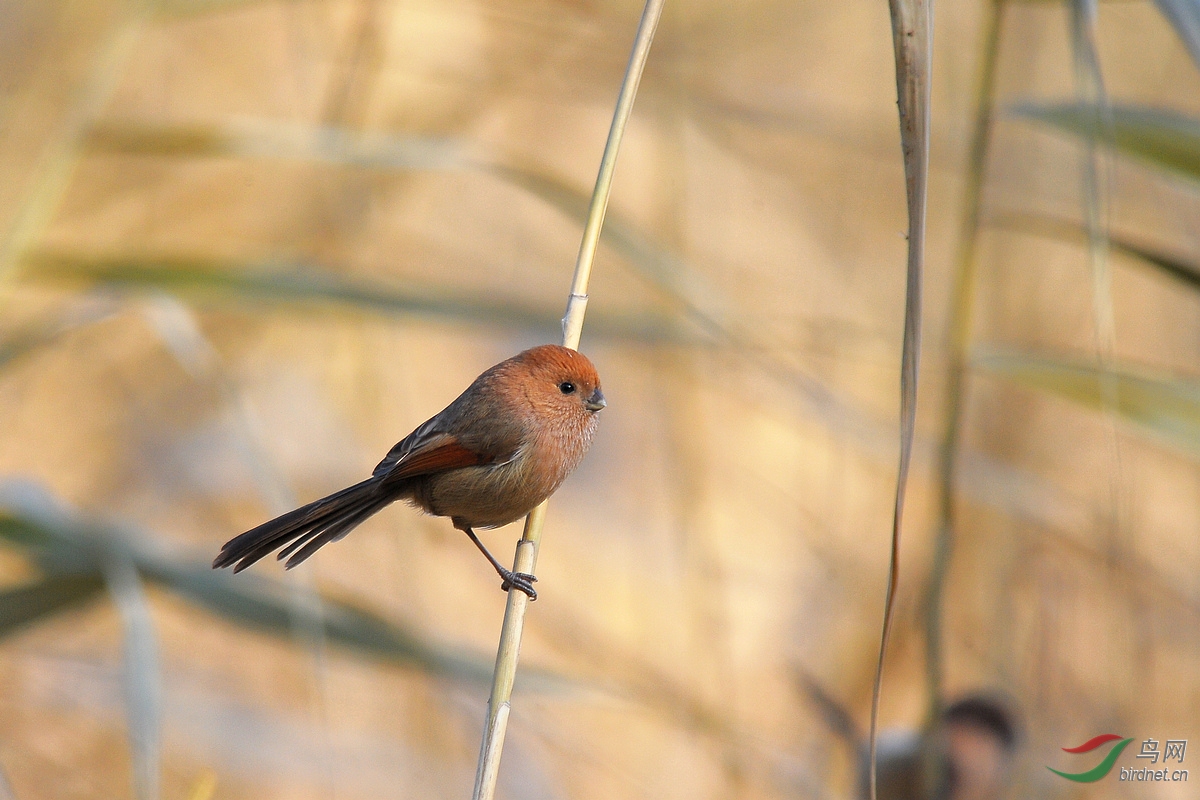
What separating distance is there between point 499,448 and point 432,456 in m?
0.19

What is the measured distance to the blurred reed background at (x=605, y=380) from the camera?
84.1 inches

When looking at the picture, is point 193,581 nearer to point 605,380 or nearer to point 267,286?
point 267,286

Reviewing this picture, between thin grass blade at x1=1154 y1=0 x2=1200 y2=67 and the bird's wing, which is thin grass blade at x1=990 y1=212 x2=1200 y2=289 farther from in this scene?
the bird's wing

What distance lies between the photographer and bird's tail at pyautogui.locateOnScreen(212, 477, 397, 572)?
2.09m

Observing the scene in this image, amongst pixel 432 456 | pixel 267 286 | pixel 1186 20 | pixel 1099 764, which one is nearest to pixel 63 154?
pixel 267 286

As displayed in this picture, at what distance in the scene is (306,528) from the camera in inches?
90.7

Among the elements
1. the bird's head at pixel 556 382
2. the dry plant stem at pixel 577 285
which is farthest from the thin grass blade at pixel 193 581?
the bird's head at pixel 556 382

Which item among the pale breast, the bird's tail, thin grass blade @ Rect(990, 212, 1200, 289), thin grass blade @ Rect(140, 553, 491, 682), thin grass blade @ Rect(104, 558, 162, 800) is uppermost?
thin grass blade @ Rect(990, 212, 1200, 289)

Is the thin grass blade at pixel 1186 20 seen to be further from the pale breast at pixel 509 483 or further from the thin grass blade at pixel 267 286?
the pale breast at pixel 509 483

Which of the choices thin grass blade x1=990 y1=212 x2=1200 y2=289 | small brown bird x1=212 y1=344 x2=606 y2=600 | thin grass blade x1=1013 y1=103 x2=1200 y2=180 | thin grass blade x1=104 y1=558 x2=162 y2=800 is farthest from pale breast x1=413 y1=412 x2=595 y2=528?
thin grass blade x1=1013 y1=103 x2=1200 y2=180

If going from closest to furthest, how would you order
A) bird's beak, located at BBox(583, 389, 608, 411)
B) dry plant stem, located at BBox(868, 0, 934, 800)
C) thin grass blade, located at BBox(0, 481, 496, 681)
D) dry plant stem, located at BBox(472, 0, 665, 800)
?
dry plant stem, located at BBox(868, 0, 934, 800) < dry plant stem, located at BBox(472, 0, 665, 800) < thin grass blade, located at BBox(0, 481, 496, 681) < bird's beak, located at BBox(583, 389, 608, 411)

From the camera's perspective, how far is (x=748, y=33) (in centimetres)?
499

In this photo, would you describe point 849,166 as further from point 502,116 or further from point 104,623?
point 104,623

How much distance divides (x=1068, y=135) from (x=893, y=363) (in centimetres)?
93
